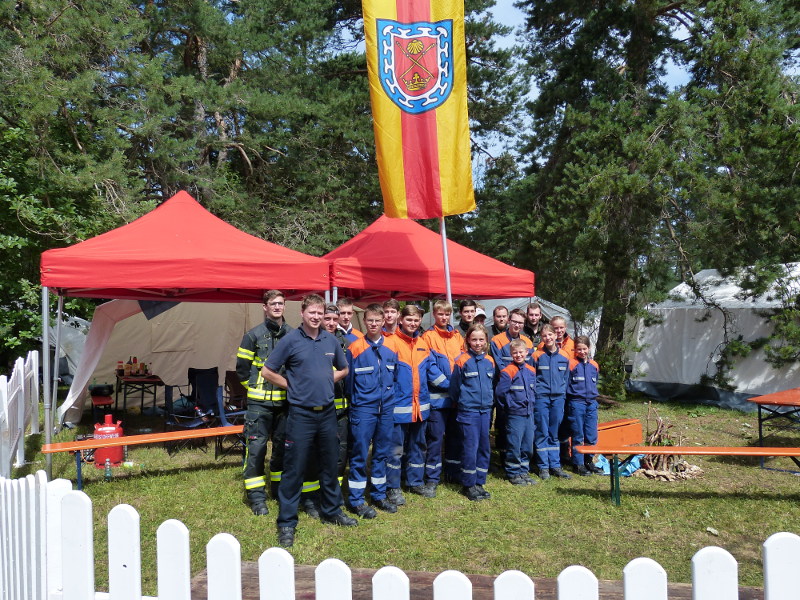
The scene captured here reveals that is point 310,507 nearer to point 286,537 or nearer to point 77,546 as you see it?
point 286,537

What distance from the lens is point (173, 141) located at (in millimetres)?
13383

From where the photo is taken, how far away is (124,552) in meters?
1.96

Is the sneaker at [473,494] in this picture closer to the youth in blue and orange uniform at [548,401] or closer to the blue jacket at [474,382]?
the blue jacket at [474,382]

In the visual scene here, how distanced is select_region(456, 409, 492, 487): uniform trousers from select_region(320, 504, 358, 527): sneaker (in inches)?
48.1

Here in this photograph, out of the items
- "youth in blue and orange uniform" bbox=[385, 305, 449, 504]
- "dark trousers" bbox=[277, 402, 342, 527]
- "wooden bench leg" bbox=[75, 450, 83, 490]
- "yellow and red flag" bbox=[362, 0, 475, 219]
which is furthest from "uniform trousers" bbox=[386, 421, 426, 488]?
"wooden bench leg" bbox=[75, 450, 83, 490]

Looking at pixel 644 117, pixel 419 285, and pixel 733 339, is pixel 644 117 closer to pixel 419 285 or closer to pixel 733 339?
pixel 733 339

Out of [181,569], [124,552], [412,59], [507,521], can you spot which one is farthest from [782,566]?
[412,59]

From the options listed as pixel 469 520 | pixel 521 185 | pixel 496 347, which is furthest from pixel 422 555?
pixel 521 185

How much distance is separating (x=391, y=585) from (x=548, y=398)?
16.4ft

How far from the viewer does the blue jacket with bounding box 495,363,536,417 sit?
6.06 metres

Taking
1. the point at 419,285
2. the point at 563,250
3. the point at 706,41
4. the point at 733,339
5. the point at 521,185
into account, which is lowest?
the point at 733,339

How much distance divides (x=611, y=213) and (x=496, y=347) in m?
6.95

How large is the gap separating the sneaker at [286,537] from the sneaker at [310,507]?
1.88ft

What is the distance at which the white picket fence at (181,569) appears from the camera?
1.61 meters
